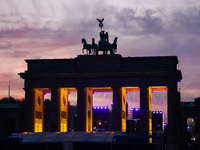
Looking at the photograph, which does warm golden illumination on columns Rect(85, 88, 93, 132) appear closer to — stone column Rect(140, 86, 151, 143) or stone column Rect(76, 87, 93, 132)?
stone column Rect(76, 87, 93, 132)

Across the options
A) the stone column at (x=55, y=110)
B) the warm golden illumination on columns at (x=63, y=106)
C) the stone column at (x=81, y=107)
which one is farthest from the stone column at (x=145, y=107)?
the stone column at (x=55, y=110)

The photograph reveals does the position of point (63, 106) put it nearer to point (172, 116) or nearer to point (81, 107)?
point (81, 107)

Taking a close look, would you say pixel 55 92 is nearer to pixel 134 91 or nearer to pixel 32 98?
pixel 32 98

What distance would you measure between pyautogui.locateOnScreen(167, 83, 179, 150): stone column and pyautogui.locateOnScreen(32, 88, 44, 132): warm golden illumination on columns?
96.3ft

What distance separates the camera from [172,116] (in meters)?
118

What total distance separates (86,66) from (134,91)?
45.7 ft

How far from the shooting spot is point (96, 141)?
92375 millimetres

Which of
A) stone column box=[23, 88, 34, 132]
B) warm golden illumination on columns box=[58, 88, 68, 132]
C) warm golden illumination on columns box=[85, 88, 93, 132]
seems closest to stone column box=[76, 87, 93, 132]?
warm golden illumination on columns box=[85, 88, 93, 132]

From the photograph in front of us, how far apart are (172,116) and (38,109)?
30456 mm

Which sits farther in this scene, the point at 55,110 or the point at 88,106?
the point at 88,106

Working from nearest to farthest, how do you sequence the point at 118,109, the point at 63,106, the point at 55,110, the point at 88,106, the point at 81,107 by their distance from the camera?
the point at 118,109 → the point at 81,107 → the point at 55,110 → the point at 88,106 → the point at 63,106

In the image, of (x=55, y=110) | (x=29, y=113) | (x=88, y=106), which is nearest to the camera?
(x=55, y=110)

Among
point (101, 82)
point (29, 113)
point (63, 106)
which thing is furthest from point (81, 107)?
point (29, 113)

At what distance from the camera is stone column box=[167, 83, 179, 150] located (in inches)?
4589
